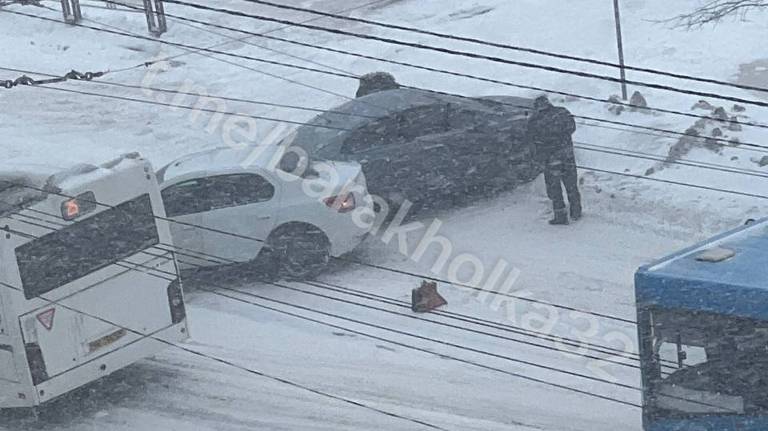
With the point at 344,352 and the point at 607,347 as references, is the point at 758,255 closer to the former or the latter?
the point at 607,347

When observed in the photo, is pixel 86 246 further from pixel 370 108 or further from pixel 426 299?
pixel 370 108

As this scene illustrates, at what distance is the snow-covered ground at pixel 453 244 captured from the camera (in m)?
11.8

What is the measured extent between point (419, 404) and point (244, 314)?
3.09 m

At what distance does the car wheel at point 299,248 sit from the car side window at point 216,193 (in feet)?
1.49

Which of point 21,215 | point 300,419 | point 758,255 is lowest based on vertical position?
point 300,419

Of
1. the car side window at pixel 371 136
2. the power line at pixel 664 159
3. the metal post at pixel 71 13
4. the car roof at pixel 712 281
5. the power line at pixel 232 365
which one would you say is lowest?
the power line at pixel 232 365

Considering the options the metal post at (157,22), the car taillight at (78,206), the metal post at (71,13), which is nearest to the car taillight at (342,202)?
the car taillight at (78,206)

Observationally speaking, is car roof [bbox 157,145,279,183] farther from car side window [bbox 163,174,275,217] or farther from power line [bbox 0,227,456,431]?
power line [bbox 0,227,456,431]

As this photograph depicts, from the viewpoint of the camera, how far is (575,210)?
598 inches

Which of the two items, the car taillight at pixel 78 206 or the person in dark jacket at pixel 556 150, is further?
the person in dark jacket at pixel 556 150

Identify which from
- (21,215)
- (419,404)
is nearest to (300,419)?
(419,404)

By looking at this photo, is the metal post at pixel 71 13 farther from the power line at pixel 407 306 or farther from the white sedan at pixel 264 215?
the power line at pixel 407 306

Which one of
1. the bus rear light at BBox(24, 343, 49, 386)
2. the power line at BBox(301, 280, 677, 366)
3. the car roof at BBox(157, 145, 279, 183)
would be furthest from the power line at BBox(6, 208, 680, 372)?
the bus rear light at BBox(24, 343, 49, 386)

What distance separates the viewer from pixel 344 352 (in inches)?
503
